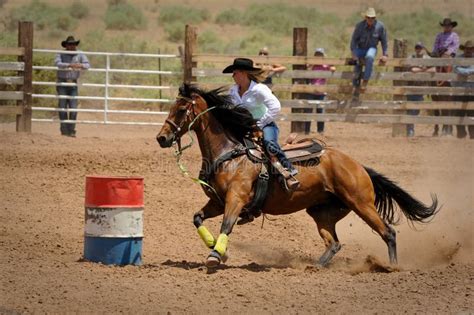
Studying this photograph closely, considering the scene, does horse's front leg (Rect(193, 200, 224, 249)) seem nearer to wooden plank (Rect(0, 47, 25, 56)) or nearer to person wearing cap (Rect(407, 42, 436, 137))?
wooden plank (Rect(0, 47, 25, 56))

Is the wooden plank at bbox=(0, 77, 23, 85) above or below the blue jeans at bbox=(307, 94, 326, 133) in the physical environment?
above

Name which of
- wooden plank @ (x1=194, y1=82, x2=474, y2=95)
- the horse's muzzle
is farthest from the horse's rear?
wooden plank @ (x1=194, y1=82, x2=474, y2=95)

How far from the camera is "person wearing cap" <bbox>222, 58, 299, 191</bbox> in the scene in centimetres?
891

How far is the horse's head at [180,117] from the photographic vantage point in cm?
852

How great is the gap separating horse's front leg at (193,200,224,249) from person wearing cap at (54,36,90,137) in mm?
8892

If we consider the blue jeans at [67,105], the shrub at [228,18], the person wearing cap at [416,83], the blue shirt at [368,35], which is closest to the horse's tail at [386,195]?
the blue shirt at [368,35]

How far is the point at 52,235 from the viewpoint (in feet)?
33.0

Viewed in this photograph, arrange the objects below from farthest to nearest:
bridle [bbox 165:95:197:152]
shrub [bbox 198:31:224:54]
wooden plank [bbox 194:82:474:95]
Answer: shrub [bbox 198:31:224:54]
wooden plank [bbox 194:82:474:95]
bridle [bbox 165:95:197:152]

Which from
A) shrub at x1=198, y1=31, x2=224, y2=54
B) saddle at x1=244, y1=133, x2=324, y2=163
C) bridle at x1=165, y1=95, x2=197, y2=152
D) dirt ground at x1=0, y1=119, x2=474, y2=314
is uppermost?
shrub at x1=198, y1=31, x2=224, y2=54

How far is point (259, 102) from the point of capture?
911cm

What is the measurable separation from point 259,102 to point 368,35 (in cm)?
864

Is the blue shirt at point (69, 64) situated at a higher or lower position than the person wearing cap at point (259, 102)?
higher

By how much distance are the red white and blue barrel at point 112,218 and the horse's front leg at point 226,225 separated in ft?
2.61

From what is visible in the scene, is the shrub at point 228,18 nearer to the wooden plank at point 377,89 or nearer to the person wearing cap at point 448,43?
the person wearing cap at point 448,43
